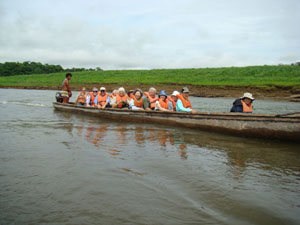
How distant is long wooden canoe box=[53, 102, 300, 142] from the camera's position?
656 cm

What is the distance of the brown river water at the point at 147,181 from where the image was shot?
303 cm

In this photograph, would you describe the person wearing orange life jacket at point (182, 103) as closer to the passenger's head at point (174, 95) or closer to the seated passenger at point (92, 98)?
the passenger's head at point (174, 95)

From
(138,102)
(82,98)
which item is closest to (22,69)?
(82,98)

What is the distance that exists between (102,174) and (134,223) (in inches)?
59.7

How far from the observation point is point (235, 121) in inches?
293

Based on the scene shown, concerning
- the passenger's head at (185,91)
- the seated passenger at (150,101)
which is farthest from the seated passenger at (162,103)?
the passenger's head at (185,91)

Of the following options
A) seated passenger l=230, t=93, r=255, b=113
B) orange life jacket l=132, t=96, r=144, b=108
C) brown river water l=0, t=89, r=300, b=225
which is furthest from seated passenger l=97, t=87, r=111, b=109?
seated passenger l=230, t=93, r=255, b=113

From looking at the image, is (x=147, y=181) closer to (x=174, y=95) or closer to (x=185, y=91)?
(x=185, y=91)

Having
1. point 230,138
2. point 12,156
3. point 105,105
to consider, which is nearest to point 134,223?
point 12,156

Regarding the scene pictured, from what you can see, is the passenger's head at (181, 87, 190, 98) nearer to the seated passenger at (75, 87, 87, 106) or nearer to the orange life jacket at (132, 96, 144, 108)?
the orange life jacket at (132, 96, 144, 108)

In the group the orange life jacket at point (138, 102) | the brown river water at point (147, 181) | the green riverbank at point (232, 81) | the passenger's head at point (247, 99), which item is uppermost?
the green riverbank at point (232, 81)

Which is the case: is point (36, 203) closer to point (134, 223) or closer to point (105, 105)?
point (134, 223)

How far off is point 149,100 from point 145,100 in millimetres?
146

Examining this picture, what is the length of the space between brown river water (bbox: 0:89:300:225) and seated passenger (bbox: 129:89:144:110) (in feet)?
12.3
